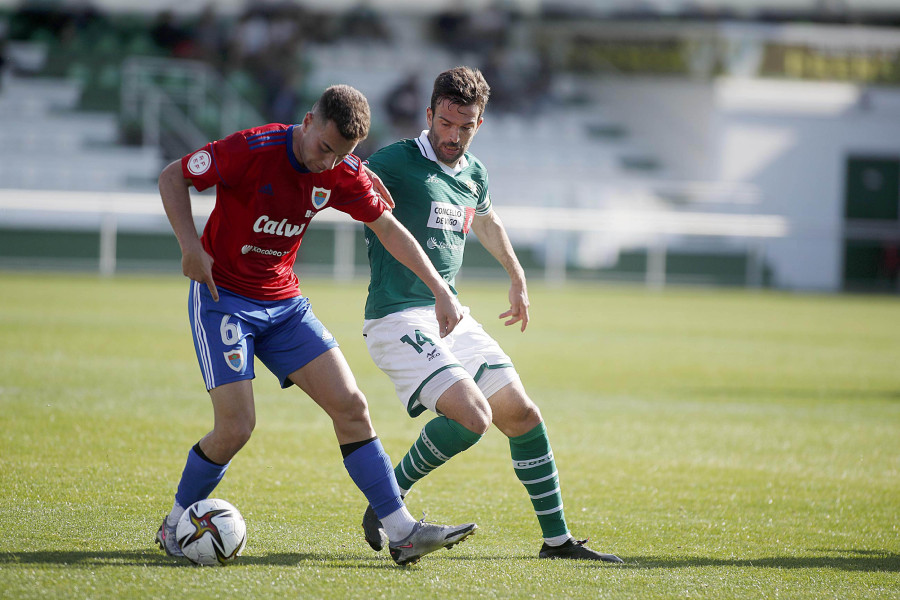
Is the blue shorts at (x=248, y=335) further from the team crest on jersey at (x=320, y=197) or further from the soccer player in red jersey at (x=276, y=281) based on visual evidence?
the team crest on jersey at (x=320, y=197)

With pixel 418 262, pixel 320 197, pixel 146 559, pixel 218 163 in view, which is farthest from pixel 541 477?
pixel 218 163

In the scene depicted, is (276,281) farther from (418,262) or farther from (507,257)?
(507,257)

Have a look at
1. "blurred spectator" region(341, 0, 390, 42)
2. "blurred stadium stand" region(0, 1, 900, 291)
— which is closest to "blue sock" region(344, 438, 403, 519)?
"blurred stadium stand" region(0, 1, 900, 291)

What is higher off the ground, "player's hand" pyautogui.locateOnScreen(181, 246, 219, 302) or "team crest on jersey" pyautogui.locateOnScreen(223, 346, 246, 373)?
"player's hand" pyautogui.locateOnScreen(181, 246, 219, 302)

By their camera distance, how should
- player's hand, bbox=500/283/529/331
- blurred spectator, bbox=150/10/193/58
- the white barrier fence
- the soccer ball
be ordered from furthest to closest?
blurred spectator, bbox=150/10/193/58
the white barrier fence
player's hand, bbox=500/283/529/331
the soccer ball

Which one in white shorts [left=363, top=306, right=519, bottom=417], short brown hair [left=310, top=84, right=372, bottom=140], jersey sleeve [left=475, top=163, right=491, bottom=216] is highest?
short brown hair [left=310, top=84, right=372, bottom=140]

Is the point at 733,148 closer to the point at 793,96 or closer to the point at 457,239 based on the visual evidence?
the point at 793,96

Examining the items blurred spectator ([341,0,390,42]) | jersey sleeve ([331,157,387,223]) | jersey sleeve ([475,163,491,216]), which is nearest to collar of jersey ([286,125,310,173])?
jersey sleeve ([331,157,387,223])

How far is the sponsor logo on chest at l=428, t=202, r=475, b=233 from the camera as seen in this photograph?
16.0ft

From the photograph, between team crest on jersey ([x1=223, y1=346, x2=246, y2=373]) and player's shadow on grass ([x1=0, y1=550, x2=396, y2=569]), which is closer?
player's shadow on grass ([x1=0, y1=550, x2=396, y2=569])

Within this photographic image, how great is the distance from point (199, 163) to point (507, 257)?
1.75m

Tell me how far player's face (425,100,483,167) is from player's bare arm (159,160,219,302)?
1.20 metres

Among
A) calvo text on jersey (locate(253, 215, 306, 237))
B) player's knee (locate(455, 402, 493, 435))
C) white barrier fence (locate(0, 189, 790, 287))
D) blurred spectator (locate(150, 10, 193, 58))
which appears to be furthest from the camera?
blurred spectator (locate(150, 10, 193, 58))

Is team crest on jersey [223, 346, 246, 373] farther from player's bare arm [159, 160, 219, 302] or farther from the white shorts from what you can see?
the white shorts
